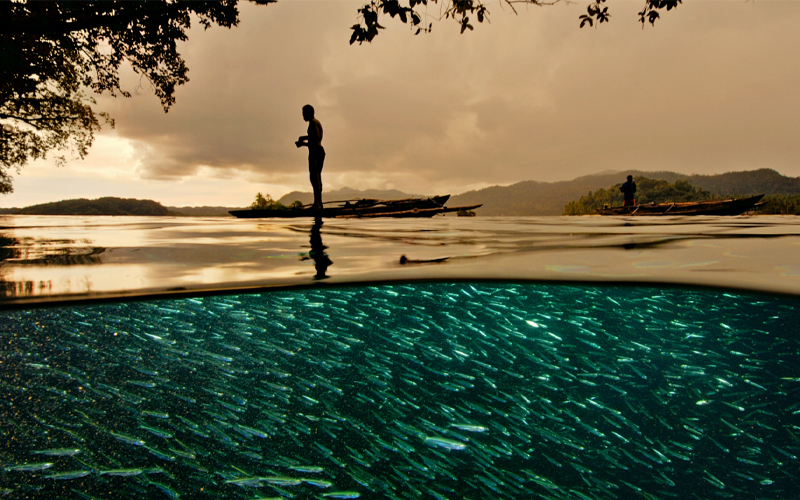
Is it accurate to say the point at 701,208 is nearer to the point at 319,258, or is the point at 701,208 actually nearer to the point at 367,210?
the point at 367,210

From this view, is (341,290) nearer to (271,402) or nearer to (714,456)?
(271,402)

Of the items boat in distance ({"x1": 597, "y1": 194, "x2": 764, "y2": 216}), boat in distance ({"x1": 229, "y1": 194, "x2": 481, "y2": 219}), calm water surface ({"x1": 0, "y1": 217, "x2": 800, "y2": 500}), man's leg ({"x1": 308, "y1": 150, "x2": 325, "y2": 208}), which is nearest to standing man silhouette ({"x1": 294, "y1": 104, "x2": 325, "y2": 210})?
man's leg ({"x1": 308, "y1": 150, "x2": 325, "y2": 208})

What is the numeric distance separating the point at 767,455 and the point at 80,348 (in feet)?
28.8

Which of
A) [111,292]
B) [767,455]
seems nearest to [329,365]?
[111,292]

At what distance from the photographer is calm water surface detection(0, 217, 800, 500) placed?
4.05 meters

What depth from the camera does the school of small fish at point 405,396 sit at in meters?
4.70

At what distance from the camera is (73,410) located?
212 inches

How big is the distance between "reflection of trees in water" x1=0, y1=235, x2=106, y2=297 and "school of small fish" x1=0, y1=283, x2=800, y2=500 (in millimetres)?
487

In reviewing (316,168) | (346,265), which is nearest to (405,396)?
(346,265)

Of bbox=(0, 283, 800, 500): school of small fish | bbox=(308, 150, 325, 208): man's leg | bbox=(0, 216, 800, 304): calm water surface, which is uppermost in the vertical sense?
bbox=(308, 150, 325, 208): man's leg

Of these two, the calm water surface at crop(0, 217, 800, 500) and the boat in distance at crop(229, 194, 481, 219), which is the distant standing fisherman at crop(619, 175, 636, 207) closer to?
the boat in distance at crop(229, 194, 481, 219)

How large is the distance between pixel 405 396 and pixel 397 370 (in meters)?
0.56

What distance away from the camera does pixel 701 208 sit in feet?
79.0

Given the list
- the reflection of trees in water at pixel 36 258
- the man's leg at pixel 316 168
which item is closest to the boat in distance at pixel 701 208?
the man's leg at pixel 316 168
